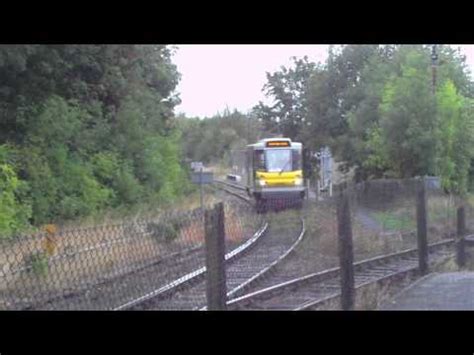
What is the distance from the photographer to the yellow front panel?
31125 millimetres

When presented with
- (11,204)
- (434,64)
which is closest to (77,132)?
(11,204)

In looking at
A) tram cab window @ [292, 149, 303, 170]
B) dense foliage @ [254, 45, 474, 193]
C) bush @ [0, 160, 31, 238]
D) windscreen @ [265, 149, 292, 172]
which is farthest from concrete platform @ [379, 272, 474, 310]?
tram cab window @ [292, 149, 303, 170]

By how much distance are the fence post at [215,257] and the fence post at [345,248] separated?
93.7 inches

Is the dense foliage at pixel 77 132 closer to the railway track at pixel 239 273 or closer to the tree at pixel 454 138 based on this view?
the railway track at pixel 239 273

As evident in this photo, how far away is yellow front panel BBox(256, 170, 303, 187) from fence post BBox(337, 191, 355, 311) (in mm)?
22710

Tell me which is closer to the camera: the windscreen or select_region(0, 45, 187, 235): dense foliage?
select_region(0, 45, 187, 235): dense foliage

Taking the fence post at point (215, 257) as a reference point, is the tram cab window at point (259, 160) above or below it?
above

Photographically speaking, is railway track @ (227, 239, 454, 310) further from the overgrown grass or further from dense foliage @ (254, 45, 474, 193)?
dense foliage @ (254, 45, 474, 193)

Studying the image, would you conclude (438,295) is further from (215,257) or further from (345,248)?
(215,257)

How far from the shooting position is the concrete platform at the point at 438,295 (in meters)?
7.61

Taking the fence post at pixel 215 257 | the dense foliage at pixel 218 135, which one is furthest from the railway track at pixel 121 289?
the dense foliage at pixel 218 135

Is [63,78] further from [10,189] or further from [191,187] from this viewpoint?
[191,187]
